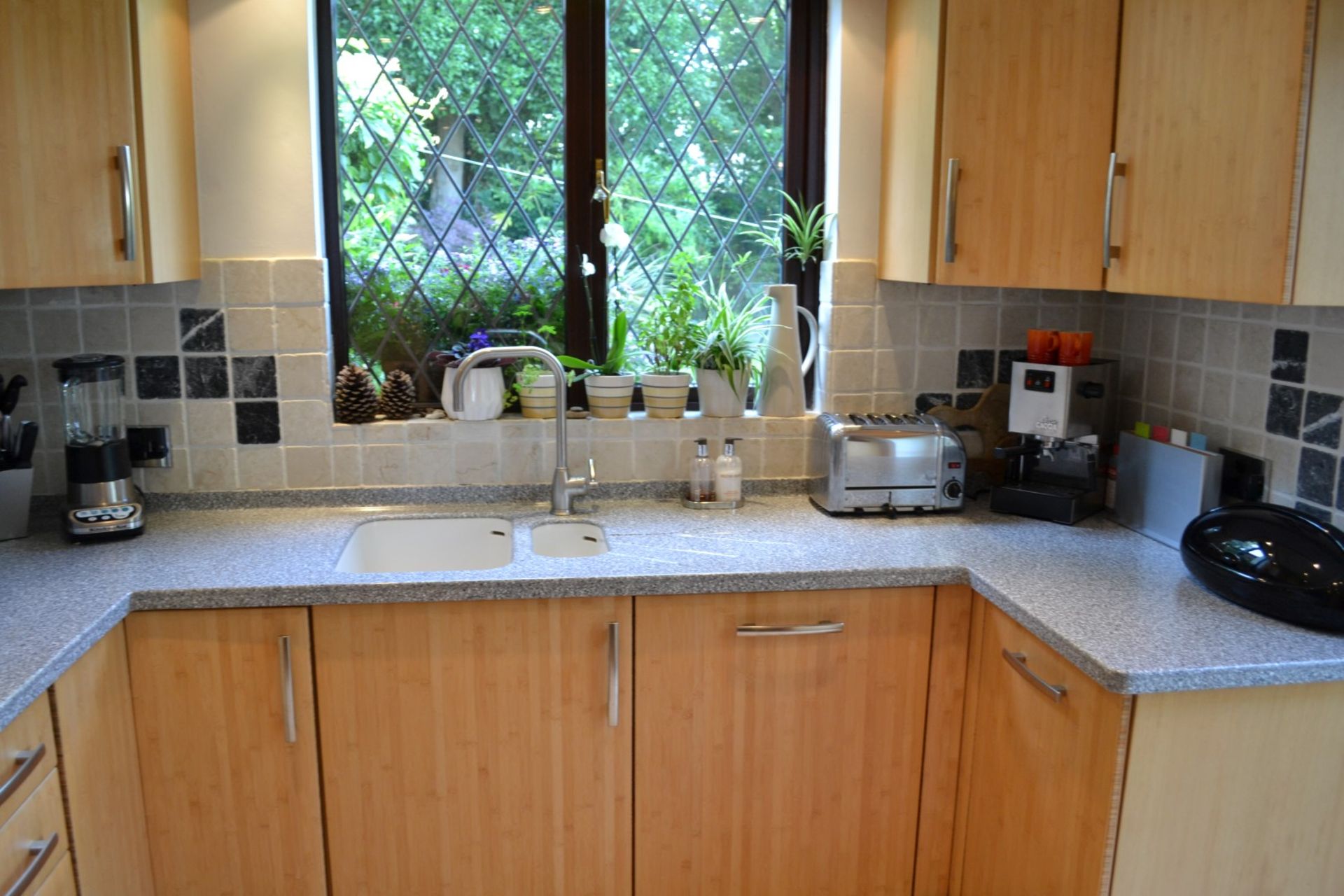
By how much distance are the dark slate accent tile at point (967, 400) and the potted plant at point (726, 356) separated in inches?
20.2

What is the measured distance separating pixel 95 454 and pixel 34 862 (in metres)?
0.92

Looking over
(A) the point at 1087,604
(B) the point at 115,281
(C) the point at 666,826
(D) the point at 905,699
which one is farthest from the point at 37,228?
(A) the point at 1087,604

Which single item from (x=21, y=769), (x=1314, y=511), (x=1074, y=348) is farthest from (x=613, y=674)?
(x=1314, y=511)

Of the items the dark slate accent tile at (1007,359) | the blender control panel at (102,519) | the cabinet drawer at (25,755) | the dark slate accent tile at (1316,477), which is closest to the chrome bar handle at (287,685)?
the cabinet drawer at (25,755)

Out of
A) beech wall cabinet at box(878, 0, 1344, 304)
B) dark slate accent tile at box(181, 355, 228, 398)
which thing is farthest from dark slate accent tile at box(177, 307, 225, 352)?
beech wall cabinet at box(878, 0, 1344, 304)

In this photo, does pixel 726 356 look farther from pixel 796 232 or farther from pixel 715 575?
pixel 715 575

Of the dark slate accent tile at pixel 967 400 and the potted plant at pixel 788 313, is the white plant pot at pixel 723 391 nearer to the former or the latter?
the potted plant at pixel 788 313

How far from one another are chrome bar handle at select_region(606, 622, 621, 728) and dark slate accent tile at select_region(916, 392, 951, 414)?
106 centimetres

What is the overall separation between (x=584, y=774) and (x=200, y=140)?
1598mm

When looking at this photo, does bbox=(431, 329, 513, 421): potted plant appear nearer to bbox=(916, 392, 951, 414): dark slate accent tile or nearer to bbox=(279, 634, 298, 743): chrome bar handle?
bbox=(279, 634, 298, 743): chrome bar handle

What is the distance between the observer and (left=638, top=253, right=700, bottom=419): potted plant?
271cm

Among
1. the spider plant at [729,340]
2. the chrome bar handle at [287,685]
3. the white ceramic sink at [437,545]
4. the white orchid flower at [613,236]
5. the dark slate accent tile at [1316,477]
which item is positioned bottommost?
the chrome bar handle at [287,685]

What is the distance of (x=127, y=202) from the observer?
2.14 meters

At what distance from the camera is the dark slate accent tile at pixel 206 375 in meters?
2.55
